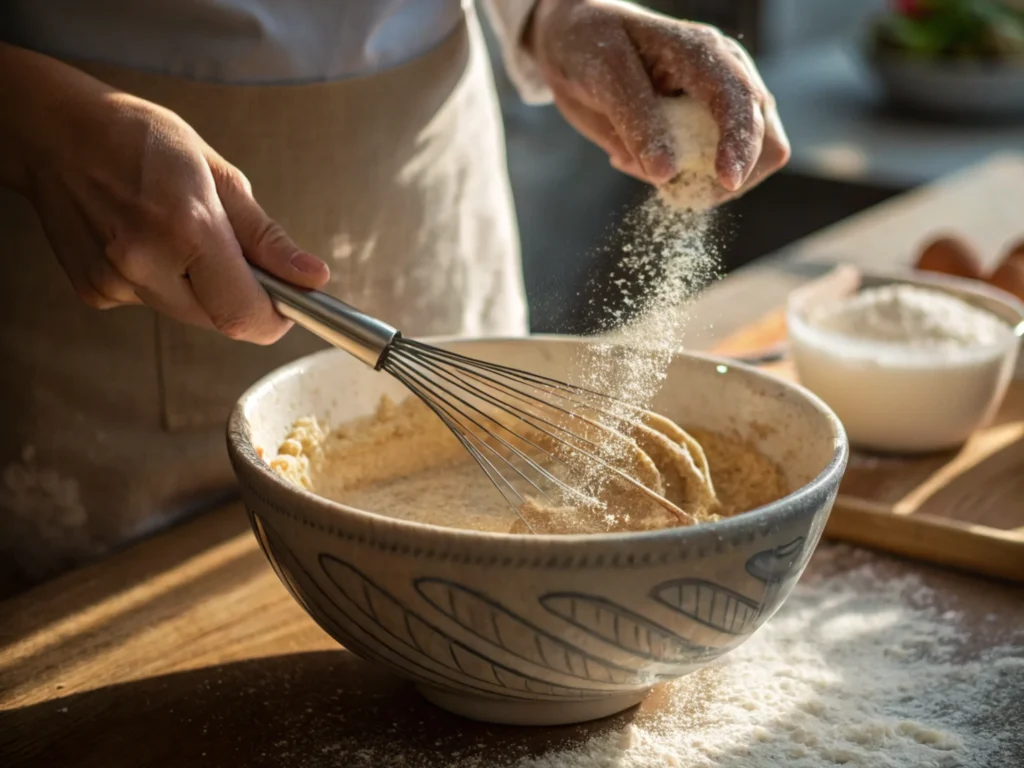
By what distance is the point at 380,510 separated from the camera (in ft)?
2.52

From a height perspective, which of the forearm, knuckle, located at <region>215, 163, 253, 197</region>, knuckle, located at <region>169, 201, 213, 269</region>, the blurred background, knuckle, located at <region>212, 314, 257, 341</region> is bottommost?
the blurred background

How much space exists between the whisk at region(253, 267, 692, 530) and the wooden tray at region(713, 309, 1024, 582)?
25 centimetres

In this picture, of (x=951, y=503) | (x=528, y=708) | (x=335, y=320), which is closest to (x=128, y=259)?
(x=335, y=320)

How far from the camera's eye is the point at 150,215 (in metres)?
0.69

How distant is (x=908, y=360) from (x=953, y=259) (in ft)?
1.32

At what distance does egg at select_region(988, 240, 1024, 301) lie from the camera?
1353 mm

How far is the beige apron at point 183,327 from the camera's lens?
94 cm

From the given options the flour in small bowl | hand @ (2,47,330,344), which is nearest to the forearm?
hand @ (2,47,330,344)

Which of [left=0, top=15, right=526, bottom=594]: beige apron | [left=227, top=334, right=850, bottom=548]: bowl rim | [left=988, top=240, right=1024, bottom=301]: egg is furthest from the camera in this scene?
[left=988, top=240, right=1024, bottom=301]: egg

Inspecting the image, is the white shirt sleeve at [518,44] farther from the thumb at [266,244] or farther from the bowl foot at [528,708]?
the bowl foot at [528,708]

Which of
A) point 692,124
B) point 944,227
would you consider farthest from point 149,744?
point 944,227

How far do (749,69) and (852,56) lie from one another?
7.94 feet

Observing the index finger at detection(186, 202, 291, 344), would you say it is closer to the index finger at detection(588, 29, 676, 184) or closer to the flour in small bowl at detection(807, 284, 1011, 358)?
the index finger at detection(588, 29, 676, 184)

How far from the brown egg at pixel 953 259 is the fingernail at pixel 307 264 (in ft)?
3.20
